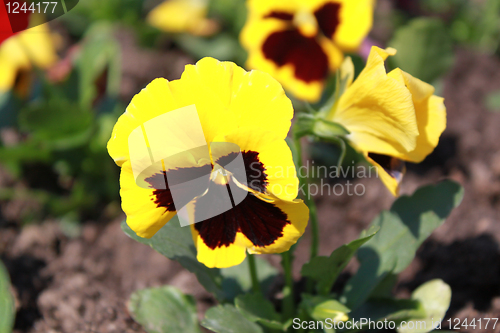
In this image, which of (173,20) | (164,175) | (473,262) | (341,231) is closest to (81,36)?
(173,20)

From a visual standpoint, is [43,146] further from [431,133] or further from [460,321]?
[460,321]

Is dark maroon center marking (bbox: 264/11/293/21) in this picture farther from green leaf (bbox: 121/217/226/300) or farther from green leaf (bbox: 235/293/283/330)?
green leaf (bbox: 235/293/283/330)

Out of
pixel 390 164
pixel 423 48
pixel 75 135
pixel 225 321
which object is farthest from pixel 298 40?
pixel 225 321

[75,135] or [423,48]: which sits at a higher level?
[423,48]

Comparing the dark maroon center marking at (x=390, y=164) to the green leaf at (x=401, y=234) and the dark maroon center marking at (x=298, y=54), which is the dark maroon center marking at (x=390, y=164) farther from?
the dark maroon center marking at (x=298, y=54)

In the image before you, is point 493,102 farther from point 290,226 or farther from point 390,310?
point 290,226

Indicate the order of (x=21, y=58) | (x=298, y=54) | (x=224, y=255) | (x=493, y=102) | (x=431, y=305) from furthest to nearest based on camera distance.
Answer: (x=493, y=102) < (x=21, y=58) < (x=298, y=54) < (x=431, y=305) < (x=224, y=255)
